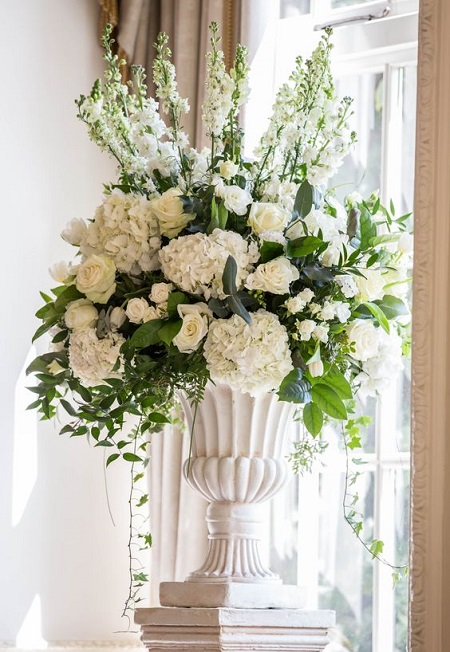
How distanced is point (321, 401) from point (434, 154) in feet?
1.65

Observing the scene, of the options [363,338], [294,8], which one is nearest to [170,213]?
[363,338]

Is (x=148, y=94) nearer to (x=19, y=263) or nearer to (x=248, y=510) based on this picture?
(x=19, y=263)

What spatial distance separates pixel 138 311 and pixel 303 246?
327mm

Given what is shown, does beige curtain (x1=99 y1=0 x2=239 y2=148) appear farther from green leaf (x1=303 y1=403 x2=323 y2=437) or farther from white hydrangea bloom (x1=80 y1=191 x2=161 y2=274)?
green leaf (x1=303 y1=403 x2=323 y2=437)

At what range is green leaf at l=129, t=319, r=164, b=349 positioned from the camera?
6.49 ft

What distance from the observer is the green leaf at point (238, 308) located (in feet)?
6.34

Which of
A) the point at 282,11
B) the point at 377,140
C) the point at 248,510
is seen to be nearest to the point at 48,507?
the point at 248,510

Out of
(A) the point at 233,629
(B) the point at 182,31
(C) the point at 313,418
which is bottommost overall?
(A) the point at 233,629

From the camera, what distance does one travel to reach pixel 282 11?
313 cm

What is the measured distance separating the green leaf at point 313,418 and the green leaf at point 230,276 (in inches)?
10.8

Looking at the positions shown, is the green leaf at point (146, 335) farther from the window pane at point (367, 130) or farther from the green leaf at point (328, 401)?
the window pane at point (367, 130)

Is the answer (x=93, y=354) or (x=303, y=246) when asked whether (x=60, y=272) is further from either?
(x=303, y=246)

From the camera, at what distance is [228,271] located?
6.33ft

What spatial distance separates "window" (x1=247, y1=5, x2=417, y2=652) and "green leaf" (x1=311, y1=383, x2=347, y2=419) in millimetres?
744
